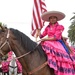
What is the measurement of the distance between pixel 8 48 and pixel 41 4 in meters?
3.68

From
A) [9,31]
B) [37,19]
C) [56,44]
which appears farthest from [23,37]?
[37,19]

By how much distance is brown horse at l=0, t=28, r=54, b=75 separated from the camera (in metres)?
7.44

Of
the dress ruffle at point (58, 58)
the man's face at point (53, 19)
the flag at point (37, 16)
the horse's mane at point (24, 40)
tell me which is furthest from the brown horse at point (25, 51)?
the flag at point (37, 16)

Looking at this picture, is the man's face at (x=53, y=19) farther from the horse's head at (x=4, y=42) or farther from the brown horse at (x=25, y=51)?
the horse's head at (x=4, y=42)

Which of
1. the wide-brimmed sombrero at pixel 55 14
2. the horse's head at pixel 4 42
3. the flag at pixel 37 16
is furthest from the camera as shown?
the flag at pixel 37 16

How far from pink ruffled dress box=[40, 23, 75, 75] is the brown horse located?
0.20 metres

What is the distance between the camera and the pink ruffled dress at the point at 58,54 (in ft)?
24.8

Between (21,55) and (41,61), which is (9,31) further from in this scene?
(41,61)

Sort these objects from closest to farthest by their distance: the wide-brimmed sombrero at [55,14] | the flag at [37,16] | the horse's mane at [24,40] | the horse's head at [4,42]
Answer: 1. the horse's head at [4,42]
2. the horse's mane at [24,40]
3. the wide-brimmed sombrero at [55,14]
4. the flag at [37,16]

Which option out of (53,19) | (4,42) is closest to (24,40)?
(4,42)

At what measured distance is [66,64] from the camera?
7.80 m

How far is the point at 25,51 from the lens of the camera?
7617 mm

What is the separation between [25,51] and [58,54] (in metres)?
0.91

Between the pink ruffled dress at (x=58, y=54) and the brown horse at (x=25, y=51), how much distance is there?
0.20m
